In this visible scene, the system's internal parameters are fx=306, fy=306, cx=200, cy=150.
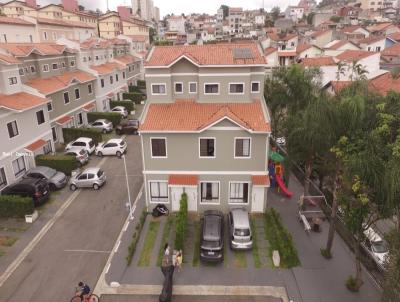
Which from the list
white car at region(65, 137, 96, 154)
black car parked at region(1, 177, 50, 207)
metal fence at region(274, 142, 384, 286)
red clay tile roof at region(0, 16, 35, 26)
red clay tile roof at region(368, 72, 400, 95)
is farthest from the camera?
red clay tile roof at region(0, 16, 35, 26)

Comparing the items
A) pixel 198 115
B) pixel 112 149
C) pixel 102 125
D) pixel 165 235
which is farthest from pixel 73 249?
pixel 102 125

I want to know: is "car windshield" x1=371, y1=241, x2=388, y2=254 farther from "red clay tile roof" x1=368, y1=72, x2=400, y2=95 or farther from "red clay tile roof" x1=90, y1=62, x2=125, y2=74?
"red clay tile roof" x1=90, y1=62, x2=125, y2=74

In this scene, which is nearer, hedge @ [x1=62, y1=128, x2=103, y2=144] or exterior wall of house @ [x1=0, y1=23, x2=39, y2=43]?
hedge @ [x1=62, y1=128, x2=103, y2=144]

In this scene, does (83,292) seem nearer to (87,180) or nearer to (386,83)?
(87,180)

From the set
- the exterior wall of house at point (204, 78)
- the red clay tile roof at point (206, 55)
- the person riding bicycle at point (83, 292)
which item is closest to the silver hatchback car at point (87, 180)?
the exterior wall of house at point (204, 78)

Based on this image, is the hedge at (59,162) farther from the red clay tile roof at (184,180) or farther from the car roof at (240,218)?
the car roof at (240,218)

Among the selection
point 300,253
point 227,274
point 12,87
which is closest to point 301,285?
point 300,253

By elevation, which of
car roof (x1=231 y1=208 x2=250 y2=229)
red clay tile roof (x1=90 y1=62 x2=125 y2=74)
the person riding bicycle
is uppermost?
red clay tile roof (x1=90 y1=62 x2=125 y2=74)

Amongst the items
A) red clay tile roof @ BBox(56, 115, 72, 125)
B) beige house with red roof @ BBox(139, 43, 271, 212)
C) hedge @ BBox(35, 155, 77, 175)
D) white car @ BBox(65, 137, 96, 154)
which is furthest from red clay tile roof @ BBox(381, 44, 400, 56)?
hedge @ BBox(35, 155, 77, 175)

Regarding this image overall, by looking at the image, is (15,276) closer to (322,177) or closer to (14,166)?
(14,166)
